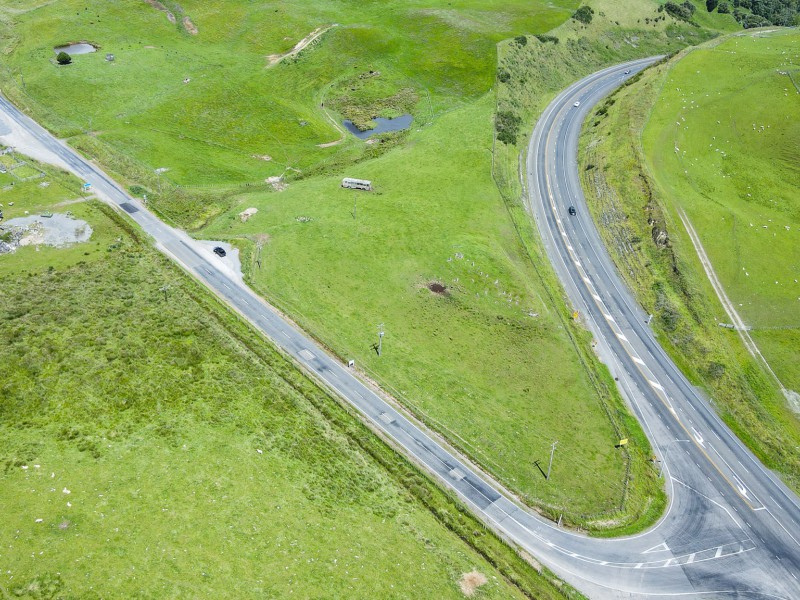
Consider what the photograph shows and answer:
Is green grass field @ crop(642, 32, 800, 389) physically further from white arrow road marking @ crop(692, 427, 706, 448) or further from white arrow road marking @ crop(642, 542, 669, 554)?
white arrow road marking @ crop(642, 542, 669, 554)

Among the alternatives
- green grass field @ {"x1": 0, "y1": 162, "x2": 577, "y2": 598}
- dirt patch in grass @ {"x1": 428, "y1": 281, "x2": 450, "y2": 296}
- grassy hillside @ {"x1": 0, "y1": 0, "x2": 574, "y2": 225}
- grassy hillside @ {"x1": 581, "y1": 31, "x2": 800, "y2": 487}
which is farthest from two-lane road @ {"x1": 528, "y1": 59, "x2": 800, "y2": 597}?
grassy hillside @ {"x1": 0, "y1": 0, "x2": 574, "y2": 225}

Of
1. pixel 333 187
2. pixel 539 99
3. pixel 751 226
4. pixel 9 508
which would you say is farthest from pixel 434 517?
pixel 539 99

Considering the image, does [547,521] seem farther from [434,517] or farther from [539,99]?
[539,99]

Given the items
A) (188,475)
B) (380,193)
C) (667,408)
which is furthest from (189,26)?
(667,408)

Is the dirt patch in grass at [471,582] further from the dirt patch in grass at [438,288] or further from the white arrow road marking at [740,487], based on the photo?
the dirt patch in grass at [438,288]

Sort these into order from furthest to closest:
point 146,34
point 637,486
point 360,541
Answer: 1. point 146,34
2. point 637,486
3. point 360,541

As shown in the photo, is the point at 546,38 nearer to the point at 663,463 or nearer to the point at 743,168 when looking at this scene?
the point at 743,168
